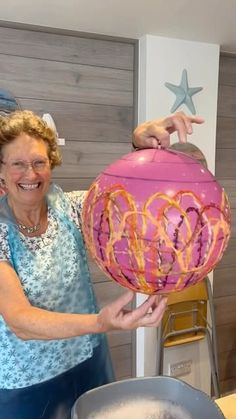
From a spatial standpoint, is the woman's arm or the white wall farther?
the white wall

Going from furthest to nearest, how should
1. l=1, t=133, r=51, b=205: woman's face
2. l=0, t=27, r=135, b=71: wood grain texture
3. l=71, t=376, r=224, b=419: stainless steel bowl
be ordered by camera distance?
l=0, t=27, r=135, b=71: wood grain texture
l=1, t=133, r=51, b=205: woman's face
l=71, t=376, r=224, b=419: stainless steel bowl

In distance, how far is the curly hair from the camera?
1.04 meters

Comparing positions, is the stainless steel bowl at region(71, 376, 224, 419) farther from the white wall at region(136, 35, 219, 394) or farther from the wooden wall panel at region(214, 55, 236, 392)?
the wooden wall panel at region(214, 55, 236, 392)

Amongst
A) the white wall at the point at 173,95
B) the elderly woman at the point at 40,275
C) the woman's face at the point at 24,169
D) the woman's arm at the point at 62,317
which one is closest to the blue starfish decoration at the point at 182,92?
the white wall at the point at 173,95

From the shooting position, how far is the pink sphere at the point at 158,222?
0.63 metres

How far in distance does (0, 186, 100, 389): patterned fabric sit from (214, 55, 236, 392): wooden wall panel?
134 centimetres

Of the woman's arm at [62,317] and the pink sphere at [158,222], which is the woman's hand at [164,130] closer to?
the pink sphere at [158,222]

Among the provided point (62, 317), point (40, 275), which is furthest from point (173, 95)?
point (62, 317)

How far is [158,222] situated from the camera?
63 centimetres

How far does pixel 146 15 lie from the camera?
163 centimetres

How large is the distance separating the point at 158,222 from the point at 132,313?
7.9 inches

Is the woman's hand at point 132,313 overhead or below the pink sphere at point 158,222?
below

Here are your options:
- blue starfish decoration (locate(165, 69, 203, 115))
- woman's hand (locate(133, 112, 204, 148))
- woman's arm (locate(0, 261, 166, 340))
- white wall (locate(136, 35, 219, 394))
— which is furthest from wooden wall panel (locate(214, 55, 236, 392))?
woman's arm (locate(0, 261, 166, 340))

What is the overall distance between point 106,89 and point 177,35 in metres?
0.38
